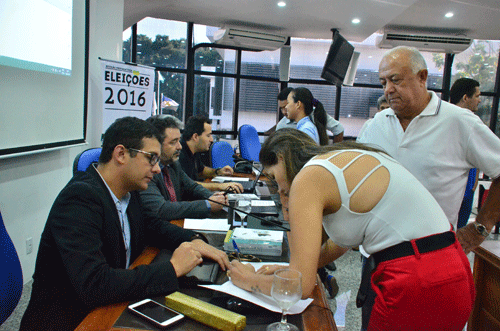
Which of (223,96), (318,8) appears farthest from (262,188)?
(223,96)

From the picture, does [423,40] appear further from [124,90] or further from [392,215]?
[392,215]

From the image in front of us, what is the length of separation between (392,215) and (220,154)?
3542 mm

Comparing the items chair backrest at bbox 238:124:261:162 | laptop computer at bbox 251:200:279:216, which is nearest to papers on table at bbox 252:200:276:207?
laptop computer at bbox 251:200:279:216

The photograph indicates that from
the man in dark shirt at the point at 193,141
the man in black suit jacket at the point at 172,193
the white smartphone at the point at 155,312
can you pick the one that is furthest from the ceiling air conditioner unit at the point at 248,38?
the white smartphone at the point at 155,312

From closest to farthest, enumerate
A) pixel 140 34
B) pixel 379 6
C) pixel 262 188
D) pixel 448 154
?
1. pixel 448 154
2. pixel 262 188
3. pixel 379 6
4. pixel 140 34

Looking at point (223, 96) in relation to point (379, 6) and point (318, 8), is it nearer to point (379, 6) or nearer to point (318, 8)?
point (318, 8)

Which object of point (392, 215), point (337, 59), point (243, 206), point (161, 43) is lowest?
point (243, 206)

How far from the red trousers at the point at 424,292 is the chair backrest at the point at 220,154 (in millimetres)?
3443

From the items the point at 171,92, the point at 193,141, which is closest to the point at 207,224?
the point at 193,141

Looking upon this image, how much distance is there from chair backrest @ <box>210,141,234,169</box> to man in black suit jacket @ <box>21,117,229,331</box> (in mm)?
2885

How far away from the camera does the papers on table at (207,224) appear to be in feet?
6.20

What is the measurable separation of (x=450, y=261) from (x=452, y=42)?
6391 millimetres

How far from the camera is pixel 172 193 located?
2498 mm

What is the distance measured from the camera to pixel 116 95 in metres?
3.74
